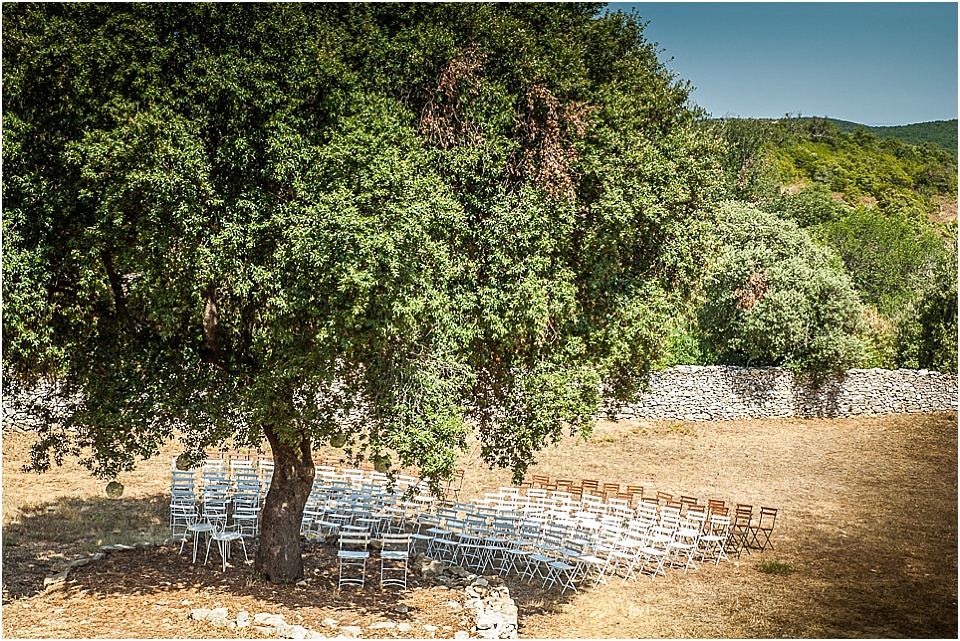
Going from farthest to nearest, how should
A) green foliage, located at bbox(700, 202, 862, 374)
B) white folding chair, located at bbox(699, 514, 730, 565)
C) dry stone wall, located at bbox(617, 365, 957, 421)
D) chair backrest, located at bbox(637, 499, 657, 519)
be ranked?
dry stone wall, located at bbox(617, 365, 957, 421) → green foliage, located at bbox(700, 202, 862, 374) → chair backrest, located at bbox(637, 499, 657, 519) → white folding chair, located at bbox(699, 514, 730, 565)

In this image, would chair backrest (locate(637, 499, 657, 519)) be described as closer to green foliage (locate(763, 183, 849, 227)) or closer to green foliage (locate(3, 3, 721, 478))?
green foliage (locate(3, 3, 721, 478))

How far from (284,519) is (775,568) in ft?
25.1

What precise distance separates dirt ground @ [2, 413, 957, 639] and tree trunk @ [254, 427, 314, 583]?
32 centimetres

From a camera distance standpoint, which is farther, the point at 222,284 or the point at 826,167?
the point at 826,167

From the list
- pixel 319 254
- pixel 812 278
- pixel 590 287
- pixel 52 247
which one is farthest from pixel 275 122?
pixel 812 278

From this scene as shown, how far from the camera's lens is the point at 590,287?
33.5 feet

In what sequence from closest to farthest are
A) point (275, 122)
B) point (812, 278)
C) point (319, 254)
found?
point (319, 254)
point (275, 122)
point (812, 278)

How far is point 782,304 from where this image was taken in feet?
85.5

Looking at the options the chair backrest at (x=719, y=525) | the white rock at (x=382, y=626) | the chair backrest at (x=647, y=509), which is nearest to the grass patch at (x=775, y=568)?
the chair backrest at (x=719, y=525)

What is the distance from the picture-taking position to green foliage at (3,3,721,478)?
821 cm

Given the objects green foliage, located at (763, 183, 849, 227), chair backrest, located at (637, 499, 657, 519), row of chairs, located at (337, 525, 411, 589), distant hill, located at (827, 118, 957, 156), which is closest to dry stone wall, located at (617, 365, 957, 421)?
chair backrest, located at (637, 499, 657, 519)

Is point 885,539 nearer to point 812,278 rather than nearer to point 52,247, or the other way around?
point 812,278

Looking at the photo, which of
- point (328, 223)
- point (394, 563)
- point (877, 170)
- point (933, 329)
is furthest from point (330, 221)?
point (877, 170)

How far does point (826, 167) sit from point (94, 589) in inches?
2530
